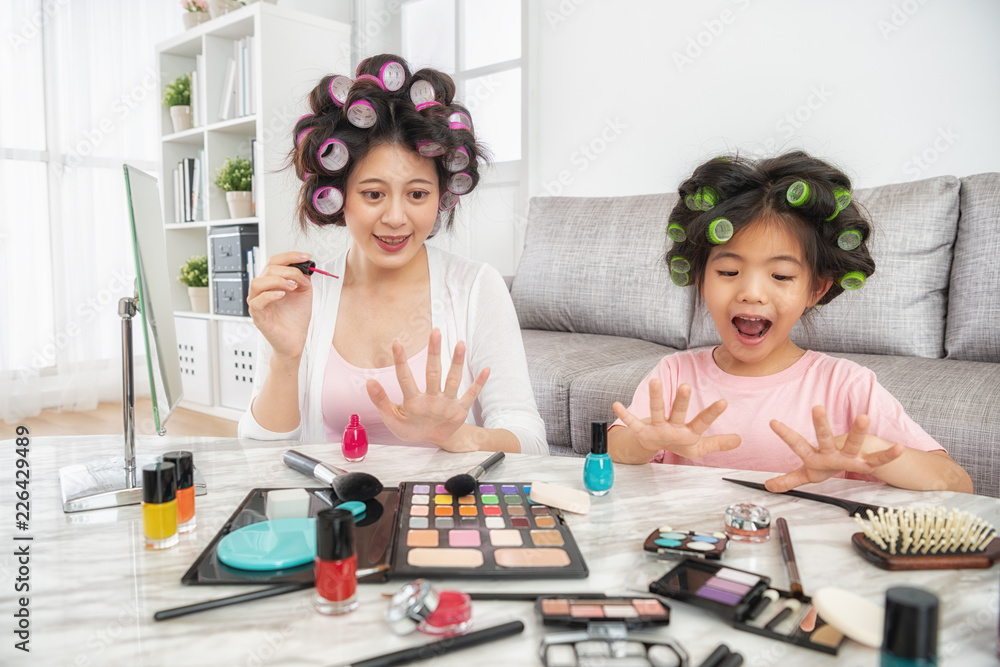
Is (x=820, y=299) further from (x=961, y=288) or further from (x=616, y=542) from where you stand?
(x=961, y=288)

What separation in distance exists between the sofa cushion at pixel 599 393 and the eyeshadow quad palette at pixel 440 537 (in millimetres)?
1083

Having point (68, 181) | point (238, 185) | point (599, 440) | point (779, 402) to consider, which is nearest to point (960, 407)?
point (779, 402)

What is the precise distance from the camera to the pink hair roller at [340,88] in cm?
Result: 118

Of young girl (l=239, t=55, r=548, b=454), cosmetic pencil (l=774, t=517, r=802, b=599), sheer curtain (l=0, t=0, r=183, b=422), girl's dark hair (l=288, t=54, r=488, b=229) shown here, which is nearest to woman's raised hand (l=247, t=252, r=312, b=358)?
young girl (l=239, t=55, r=548, b=454)

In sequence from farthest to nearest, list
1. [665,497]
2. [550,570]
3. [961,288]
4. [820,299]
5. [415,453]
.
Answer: [961,288]
[820,299]
[415,453]
[665,497]
[550,570]

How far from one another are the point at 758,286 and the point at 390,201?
0.60m

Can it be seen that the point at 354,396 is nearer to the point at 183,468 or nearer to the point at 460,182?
the point at 460,182

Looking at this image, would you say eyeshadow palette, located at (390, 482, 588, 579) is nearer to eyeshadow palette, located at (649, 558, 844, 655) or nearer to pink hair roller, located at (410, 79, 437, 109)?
eyeshadow palette, located at (649, 558, 844, 655)

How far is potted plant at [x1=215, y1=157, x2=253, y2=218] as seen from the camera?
321 cm

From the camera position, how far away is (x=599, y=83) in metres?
2.96

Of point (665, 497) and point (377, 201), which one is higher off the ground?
point (377, 201)

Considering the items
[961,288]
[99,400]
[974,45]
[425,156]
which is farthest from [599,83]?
[99,400]

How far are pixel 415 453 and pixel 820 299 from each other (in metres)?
0.71

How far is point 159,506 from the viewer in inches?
24.8
